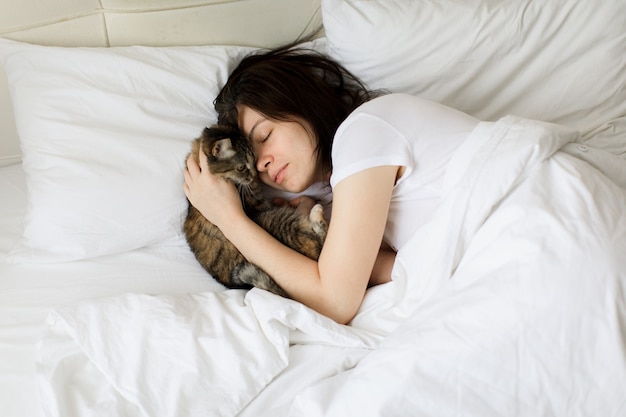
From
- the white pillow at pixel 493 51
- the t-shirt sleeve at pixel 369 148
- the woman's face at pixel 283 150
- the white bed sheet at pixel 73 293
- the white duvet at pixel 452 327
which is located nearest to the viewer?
the white duvet at pixel 452 327

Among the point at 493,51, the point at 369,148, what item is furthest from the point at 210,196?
the point at 493,51

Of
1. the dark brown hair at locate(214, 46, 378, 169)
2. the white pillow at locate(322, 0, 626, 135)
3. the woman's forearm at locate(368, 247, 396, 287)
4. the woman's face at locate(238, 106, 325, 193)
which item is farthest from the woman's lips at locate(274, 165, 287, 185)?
the white pillow at locate(322, 0, 626, 135)

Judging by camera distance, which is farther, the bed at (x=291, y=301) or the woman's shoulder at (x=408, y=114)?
the woman's shoulder at (x=408, y=114)

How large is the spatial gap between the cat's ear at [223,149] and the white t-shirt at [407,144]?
11.1 inches

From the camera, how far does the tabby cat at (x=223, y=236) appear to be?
1414 mm

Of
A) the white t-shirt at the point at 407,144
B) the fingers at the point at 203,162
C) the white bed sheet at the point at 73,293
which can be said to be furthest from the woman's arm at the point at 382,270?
the fingers at the point at 203,162

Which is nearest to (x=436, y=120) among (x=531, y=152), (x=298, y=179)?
(x=531, y=152)

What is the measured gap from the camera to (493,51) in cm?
161

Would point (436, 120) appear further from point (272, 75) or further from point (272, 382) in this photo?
point (272, 382)

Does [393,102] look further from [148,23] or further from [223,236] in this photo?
[148,23]

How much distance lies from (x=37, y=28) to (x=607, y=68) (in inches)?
61.5

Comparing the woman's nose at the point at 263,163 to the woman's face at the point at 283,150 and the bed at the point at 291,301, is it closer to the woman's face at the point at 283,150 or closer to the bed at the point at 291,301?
the woman's face at the point at 283,150

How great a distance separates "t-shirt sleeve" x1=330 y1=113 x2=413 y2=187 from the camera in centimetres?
121

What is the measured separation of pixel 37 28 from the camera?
1.45 metres
